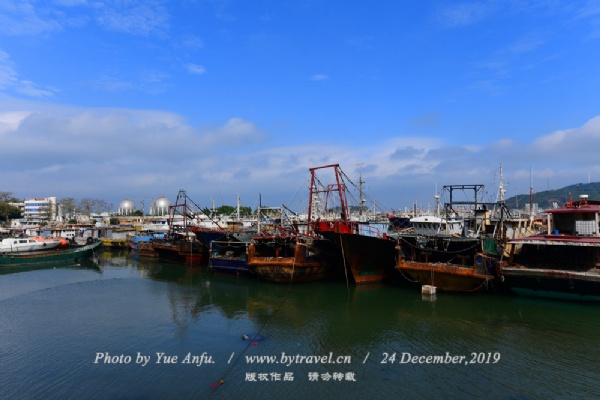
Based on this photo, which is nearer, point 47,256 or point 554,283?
point 554,283

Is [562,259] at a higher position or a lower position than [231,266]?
higher

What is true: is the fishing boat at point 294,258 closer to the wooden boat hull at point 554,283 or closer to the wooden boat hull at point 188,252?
the wooden boat hull at point 188,252

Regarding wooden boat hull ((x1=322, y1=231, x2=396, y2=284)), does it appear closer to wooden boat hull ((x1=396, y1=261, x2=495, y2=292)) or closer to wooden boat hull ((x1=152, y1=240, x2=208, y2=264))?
wooden boat hull ((x1=396, y1=261, x2=495, y2=292))

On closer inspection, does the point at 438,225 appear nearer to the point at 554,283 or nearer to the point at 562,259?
the point at 562,259

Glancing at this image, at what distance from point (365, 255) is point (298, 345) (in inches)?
373

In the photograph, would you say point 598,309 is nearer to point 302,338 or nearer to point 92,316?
point 302,338

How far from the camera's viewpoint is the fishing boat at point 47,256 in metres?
32.3

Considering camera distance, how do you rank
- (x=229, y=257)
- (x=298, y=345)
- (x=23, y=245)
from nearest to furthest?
(x=298, y=345), (x=229, y=257), (x=23, y=245)

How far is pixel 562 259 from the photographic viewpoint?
18344 millimetres

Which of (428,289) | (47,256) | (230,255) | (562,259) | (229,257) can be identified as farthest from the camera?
(47,256)

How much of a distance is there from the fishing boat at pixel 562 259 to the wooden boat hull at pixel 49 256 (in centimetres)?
3573

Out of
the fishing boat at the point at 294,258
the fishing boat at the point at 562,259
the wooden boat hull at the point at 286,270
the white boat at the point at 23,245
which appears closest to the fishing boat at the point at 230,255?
the fishing boat at the point at 294,258

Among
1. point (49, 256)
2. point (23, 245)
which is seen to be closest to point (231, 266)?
point (49, 256)

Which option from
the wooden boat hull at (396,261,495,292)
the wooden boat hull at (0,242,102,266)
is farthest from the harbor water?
the wooden boat hull at (0,242,102,266)
